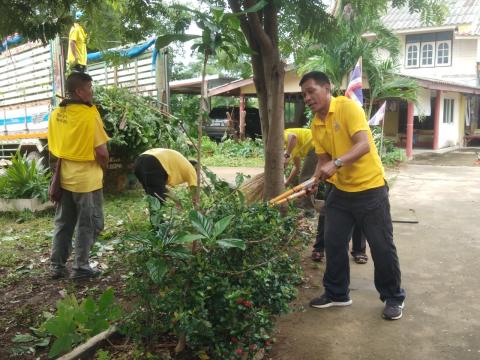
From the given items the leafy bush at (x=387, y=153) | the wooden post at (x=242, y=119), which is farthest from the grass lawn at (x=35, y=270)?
the wooden post at (x=242, y=119)

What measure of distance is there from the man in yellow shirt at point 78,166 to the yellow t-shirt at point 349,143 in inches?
78.8

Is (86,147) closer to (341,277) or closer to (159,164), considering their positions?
(159,164)

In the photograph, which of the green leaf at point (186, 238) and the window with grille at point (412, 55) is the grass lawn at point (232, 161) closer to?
the window with grille at point (412, 55)

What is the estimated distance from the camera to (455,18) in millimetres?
18656

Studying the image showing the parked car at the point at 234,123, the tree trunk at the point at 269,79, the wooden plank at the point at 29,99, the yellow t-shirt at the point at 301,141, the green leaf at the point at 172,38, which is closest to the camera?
the green leaf at the point at 172,38

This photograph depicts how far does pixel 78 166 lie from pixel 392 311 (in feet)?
9.12

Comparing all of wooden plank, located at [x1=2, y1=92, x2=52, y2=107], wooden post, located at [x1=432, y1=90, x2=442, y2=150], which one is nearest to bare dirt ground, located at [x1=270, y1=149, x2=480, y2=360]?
wooden plank, located at [x1=2, y1=92, x2=52, y2=107]

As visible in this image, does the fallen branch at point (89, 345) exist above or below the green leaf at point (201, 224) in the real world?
below

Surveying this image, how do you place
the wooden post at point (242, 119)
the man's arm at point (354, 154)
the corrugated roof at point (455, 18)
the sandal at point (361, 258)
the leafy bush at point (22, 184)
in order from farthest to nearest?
the corrugated roof at point (455, 18)
the wooden post at point (242, 119)
the leafy bush at point (22, 184)
the sandal at point (361, 258)
the man's arm at point (354, 154)

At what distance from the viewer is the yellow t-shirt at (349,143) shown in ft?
10.7

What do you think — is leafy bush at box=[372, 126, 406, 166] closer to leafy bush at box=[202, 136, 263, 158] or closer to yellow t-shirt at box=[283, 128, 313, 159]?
leafy bush at box=[202, 136, 263, 158]

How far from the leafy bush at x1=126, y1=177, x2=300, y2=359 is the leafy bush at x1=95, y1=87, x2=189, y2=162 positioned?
15.7 feet

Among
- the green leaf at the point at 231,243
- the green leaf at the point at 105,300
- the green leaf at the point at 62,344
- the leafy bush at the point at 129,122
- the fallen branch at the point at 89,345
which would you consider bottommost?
the fallen branch at the point at 89,345

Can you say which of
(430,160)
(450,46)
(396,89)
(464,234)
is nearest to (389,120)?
(450,46)
